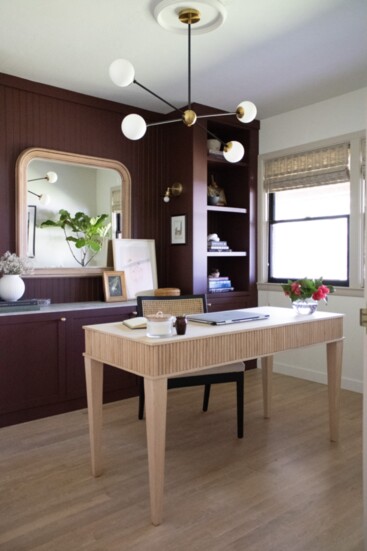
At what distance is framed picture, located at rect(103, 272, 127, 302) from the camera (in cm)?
388

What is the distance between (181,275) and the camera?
167 inches

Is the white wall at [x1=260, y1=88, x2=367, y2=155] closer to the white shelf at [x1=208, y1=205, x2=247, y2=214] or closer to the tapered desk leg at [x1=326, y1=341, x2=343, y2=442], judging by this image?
the white shelf at [x1=208, y1=205, x2=247, y2=214]

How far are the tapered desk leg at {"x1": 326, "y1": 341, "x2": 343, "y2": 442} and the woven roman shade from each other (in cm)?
172

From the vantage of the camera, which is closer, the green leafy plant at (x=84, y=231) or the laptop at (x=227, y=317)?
the laptop at (x=227, y=317)

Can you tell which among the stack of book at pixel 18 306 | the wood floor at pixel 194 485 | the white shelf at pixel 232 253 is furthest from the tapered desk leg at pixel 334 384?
the stack of book at pixel 18 306

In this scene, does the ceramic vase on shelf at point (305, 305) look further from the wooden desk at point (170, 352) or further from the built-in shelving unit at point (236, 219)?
the built-in shelving unit at point (236, 219)

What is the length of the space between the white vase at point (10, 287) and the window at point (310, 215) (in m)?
2.51

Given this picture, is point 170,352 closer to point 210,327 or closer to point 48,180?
point 210,327

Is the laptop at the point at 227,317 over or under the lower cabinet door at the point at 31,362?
over

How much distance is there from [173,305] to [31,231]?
1334 mm

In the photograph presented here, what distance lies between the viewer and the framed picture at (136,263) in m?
4.04

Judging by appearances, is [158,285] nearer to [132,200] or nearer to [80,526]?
[132,200]

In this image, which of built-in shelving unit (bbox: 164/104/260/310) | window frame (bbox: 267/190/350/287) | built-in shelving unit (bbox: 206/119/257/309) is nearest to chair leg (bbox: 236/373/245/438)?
built-in shelving unit (bbox: 164/104/260/310)

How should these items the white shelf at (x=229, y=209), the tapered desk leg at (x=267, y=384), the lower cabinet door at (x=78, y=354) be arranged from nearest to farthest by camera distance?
1. the tapered desk leg at (x=267, y=384)
2. the lower cabinet door at (x=78, y=354)
3. the white shelf at (x=229, y=209)
